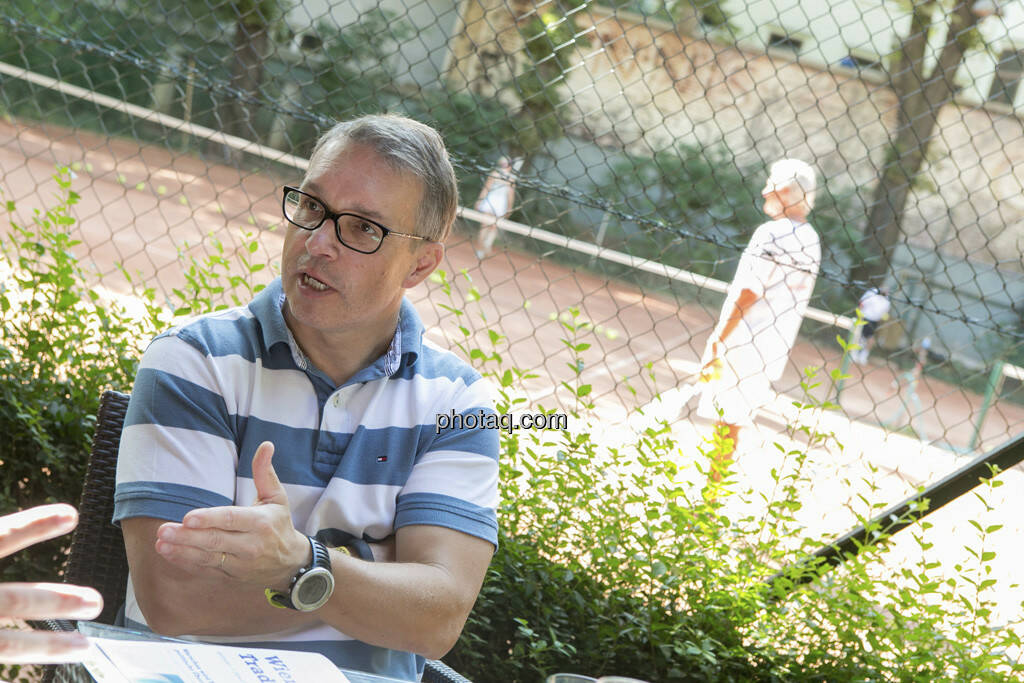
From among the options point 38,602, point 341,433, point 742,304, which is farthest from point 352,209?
point 742,304

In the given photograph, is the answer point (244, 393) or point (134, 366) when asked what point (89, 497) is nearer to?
point (244, 393)

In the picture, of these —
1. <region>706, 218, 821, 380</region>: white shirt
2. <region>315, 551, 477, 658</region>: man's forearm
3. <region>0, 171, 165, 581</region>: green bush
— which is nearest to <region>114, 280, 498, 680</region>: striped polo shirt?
<region>315, 551, 477, 658</region>: man's forearm

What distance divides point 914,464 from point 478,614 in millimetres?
5372

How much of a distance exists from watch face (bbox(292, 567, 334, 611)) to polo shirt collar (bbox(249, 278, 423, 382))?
1.33 ft

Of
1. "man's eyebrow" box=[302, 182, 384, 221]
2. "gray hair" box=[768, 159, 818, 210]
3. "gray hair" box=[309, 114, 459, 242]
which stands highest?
"gray hair" box=[768, 159, 818, 210]

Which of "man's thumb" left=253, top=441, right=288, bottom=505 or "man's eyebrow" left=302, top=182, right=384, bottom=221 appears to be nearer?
"man's thumb" left=253, top=441, right=288, bottom=505

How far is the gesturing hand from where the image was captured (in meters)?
1.12

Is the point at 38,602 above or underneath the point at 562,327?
above

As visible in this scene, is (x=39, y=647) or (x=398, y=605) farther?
(x=398, y=605)

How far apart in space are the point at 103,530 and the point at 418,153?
794 millimetres

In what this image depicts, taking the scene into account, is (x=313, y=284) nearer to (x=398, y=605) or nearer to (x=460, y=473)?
(x=460, y=473)

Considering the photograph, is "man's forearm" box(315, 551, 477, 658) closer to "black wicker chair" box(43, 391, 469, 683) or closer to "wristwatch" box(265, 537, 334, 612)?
"wristwatch" box(265, 537, 334, 612)

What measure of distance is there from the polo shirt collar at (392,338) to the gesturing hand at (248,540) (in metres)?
0.40

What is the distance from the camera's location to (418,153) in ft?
5.39
